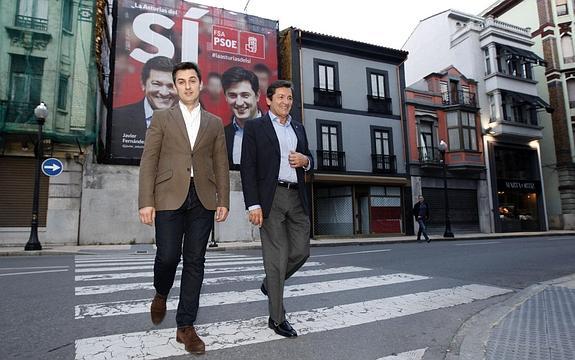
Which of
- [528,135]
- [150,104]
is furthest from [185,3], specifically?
[528,135]

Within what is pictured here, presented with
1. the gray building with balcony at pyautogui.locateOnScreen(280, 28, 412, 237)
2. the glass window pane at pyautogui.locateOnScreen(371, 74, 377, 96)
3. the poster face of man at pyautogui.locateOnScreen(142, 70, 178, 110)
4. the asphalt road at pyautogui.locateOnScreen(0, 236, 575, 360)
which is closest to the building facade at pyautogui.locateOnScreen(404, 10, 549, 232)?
the gray building with balcony at pyautogui.locateOnScreen(280, 28, 412, 237)

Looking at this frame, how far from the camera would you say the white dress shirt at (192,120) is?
299cm

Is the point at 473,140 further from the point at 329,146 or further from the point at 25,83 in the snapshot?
the point at 25,83

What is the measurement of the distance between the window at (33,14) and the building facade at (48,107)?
0.03 meters

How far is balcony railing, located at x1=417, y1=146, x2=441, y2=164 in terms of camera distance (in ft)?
76.6

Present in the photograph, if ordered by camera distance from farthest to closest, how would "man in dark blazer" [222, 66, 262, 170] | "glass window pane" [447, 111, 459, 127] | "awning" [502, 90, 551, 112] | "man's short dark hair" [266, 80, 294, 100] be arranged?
1. "awning" [502, 90, 551, 112]
2. "glass window pane" [447, 111, 459, 127]
3. "man in dark blazer" [222, 66, 262, 170]
4. "man's short dark hair" [266, 80, 294, 100]

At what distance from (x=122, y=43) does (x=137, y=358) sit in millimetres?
17877

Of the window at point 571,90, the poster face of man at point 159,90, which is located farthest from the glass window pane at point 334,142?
the window at point 571,90

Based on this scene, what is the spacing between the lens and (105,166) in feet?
52.9

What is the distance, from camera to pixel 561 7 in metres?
30.2

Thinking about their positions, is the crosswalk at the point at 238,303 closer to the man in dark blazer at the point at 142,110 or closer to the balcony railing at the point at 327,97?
the man in dark blazer at the point at 142,110

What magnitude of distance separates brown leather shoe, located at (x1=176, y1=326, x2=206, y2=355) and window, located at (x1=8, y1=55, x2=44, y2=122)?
1551 centimetres

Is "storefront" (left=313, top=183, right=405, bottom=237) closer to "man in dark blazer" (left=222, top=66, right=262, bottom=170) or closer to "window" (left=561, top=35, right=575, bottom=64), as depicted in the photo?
"man in dark blazer" (left=222, top=66, right=262, bottom=170)

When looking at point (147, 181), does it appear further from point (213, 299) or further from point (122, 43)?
point (122, 43)
